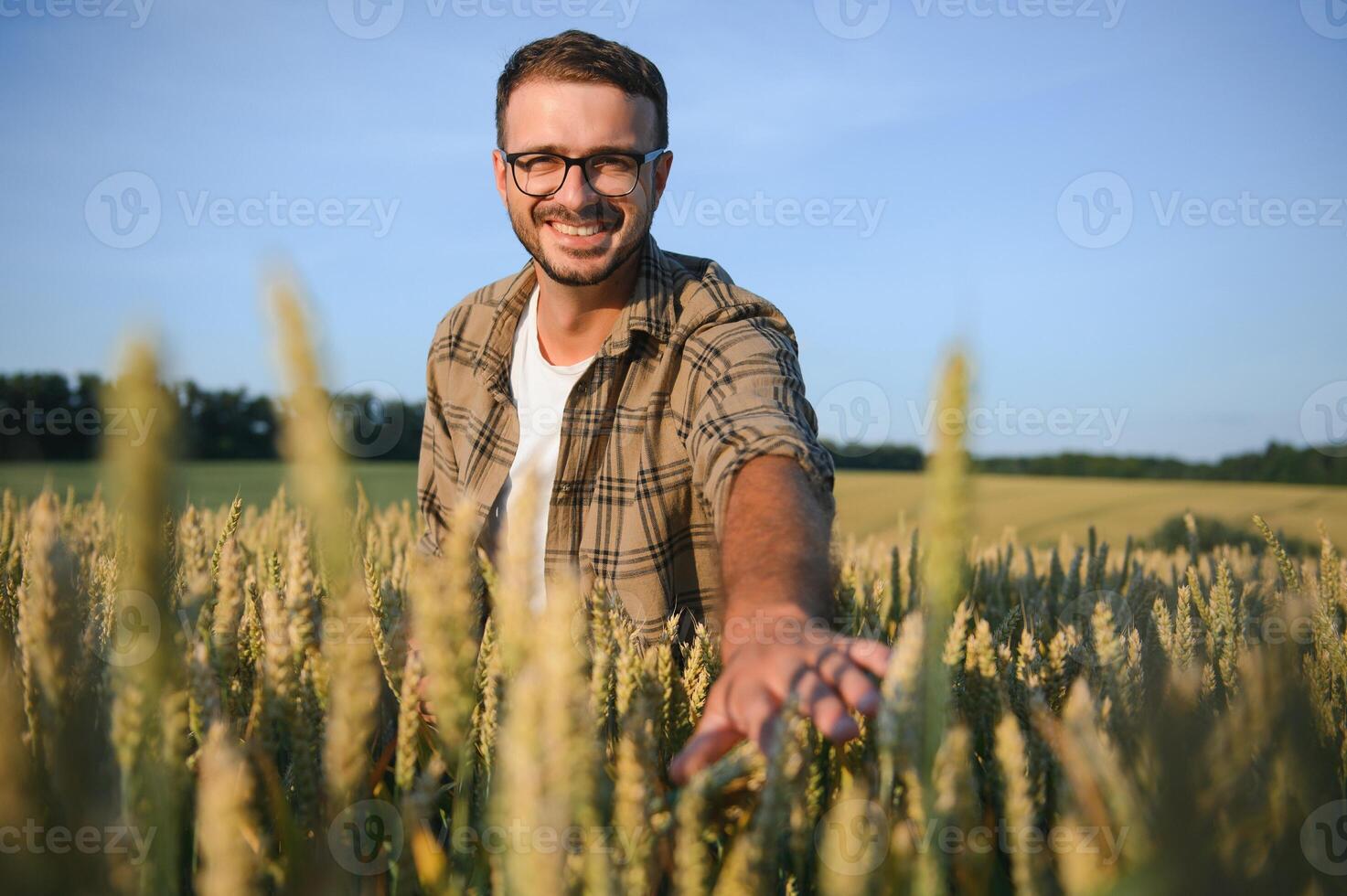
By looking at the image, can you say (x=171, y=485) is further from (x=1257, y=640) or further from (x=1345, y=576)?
(x=1345, y=576)

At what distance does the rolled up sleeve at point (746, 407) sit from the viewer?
1.50m

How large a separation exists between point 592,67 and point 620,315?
29.5 inches

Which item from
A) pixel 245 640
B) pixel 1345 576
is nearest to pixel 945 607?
pixel 245 640

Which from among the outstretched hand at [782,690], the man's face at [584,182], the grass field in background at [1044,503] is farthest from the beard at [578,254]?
the grass field in background at [1044,503]

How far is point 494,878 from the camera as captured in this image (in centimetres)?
69

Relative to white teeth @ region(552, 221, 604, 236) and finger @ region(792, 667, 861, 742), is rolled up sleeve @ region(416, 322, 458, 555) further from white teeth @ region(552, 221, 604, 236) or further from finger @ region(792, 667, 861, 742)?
finger @ region(792, 667, 861, 742)

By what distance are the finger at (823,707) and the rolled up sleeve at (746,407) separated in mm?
560

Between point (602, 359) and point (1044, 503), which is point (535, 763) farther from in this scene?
point (1044, 503)

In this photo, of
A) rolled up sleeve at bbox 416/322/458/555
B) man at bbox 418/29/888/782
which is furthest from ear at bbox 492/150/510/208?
rolled up sleeve at bbox 416/322/458/555

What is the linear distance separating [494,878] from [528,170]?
220cm

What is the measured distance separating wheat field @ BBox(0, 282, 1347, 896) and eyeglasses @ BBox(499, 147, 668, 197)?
172 cm

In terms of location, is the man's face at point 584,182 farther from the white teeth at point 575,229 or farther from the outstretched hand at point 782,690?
the outstretched hand at point 782,690

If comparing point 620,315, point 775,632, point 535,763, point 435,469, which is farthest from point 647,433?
point 535,763

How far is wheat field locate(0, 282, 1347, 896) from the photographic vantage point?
476mm
